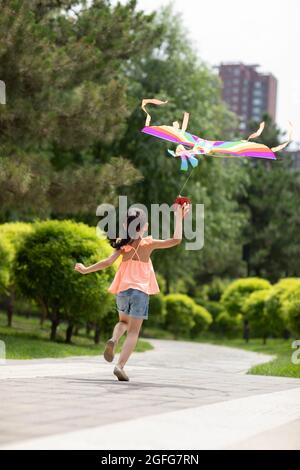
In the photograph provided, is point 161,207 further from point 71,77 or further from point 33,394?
point 33,394

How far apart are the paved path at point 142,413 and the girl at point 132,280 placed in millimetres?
480

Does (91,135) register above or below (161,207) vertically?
above

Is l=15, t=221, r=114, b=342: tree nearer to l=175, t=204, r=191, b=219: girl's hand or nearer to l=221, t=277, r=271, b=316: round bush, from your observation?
l=175, t=204, r=191, b=219: girl's hand

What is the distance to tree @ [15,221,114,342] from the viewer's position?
18516 millimetres

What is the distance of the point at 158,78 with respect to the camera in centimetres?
3347

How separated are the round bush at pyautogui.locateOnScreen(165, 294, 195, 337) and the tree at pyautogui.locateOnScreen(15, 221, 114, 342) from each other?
18440mm

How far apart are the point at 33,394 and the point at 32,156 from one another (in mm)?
11505

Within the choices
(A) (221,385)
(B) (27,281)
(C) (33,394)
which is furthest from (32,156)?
(C) (33,394)

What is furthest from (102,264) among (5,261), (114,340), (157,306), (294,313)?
(157,306)

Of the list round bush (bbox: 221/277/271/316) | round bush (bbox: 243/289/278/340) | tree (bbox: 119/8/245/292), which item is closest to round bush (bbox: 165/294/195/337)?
tree (bbox: 119/8/245/292)

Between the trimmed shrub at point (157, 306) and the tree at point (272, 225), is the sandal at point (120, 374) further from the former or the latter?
the tree at point (272, 225)

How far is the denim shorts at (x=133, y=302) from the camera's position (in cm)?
915

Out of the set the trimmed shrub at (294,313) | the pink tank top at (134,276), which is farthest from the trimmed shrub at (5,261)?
the pink tank top at (134,276)

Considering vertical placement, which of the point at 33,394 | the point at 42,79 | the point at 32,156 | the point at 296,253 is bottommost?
the point at 296,253
